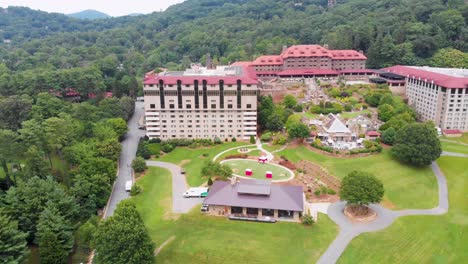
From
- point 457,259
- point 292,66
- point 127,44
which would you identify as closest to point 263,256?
point 457,259

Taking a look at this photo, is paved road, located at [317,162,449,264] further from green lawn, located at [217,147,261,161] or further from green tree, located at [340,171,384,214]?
green lawn, located at [217,147,261,161]

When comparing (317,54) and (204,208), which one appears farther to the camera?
(317,54)

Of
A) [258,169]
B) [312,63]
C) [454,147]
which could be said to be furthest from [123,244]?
[312,63]

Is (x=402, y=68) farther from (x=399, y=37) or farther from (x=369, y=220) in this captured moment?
(x=369, y=220)

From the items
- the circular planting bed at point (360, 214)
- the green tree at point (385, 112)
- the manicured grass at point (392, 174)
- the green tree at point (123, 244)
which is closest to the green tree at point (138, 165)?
the green tree at point (123, 244)

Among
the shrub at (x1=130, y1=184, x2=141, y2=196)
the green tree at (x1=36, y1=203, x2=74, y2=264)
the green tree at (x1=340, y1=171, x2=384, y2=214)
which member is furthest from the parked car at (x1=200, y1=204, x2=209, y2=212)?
the green tree at (x1=340, y1=171, x2=384, y2=214)

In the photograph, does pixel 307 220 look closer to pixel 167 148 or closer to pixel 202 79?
pixel 167 148
